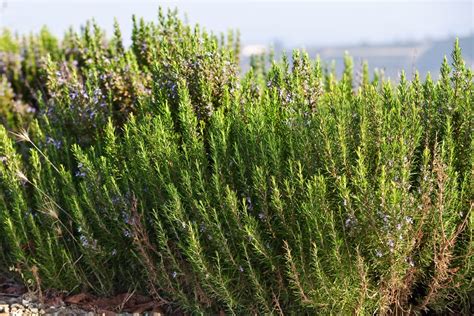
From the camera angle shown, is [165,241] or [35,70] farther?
[35,70]

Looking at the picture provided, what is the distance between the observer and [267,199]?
359 centimetres

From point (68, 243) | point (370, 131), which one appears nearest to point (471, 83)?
point (370, 131)

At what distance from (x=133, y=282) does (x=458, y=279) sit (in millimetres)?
1905

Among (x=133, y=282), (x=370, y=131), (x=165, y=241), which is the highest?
(x=370, y=131)

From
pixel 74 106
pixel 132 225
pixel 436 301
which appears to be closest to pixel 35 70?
pixel 74 106

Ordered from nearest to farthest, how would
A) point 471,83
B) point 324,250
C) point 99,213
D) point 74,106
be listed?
point 324,250 → point 471,83 → point 99,213 → point 74,106

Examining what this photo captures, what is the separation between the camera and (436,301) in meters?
3.58

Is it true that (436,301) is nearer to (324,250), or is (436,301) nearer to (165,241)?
(324,250)

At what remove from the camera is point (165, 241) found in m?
3.61

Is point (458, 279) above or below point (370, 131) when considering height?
below

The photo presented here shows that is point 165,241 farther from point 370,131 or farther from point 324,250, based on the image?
point 370,131

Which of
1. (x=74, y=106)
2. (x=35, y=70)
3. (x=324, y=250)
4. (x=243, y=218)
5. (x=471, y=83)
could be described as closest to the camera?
(x=324, y=250)

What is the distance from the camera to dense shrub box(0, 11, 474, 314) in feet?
10.9

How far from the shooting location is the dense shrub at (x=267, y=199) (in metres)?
3.32
